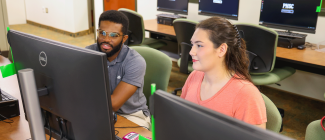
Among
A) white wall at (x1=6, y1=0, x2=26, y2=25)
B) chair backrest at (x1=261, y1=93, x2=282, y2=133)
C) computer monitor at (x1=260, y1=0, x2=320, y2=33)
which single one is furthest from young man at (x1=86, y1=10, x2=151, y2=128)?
white wall at (x1=6, y1=0, x2=26, y2=25)

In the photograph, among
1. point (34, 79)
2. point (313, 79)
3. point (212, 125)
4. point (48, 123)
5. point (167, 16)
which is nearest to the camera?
point (212, 125)

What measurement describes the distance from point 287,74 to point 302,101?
689mm

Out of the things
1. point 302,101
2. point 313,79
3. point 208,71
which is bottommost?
point 302,101

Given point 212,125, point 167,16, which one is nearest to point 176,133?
point 212,125

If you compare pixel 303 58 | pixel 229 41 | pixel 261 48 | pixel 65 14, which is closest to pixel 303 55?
pixel 303 58

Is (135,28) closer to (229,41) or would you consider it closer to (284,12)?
(284,12)

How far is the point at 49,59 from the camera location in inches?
33.6

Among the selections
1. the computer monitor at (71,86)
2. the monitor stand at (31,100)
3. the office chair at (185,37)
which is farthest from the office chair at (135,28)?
the monitor stand at (31,100)

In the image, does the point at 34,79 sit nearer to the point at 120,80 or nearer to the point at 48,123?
the point at 48,123

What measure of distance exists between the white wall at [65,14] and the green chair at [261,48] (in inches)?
162

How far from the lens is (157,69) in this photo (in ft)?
5.36

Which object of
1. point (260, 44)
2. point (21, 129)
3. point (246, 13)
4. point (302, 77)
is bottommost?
point (302, 77)

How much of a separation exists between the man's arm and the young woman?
1.15 ft

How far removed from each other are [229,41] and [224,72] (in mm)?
127
